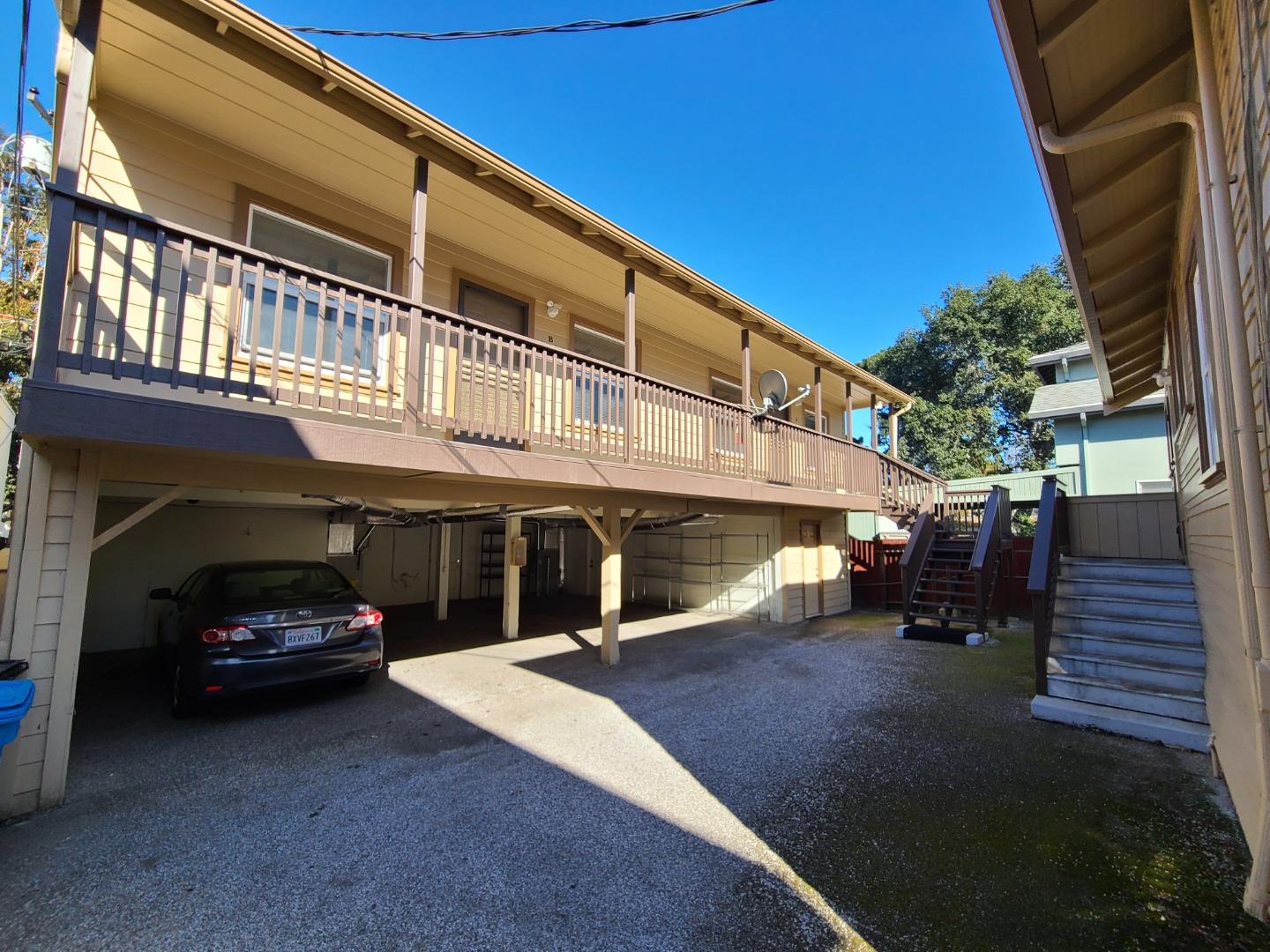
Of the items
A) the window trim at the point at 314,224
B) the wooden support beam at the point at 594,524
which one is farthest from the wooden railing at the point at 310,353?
the wooden support beam at the point at 594,524

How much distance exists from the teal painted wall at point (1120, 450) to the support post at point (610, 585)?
11674 millimetres

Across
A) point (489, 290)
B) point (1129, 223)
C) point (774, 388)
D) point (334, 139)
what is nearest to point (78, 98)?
point (334, 139)

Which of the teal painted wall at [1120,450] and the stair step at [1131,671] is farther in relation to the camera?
the teal painted wall at [1120,450]

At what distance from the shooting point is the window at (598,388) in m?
5.89

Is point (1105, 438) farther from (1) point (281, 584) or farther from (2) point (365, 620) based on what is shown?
(1) point (281, 584)

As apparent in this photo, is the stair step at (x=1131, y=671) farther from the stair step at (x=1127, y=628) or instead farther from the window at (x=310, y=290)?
the window at (x=310, y=290)

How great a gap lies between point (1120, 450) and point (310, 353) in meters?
16.5

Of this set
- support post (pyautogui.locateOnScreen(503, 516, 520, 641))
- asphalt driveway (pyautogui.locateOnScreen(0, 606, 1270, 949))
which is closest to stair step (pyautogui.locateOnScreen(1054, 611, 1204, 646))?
asphalt driveway (pyautogui.locateOnScreen(0, 606, 1270, 949))

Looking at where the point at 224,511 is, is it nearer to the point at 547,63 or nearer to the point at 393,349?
the point at 393,349

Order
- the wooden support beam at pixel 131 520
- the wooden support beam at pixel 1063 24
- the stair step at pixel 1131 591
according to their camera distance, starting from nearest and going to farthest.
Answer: the wooden support beam at pixel 1063 24, the wooden support beam at pixel 131 520, the stair step at pixel 1131 591

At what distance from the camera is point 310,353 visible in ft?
18.7

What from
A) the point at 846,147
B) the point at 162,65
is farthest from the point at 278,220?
the point at 846,147

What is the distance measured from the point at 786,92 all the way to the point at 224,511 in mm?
11403

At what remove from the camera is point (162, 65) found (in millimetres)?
4449
